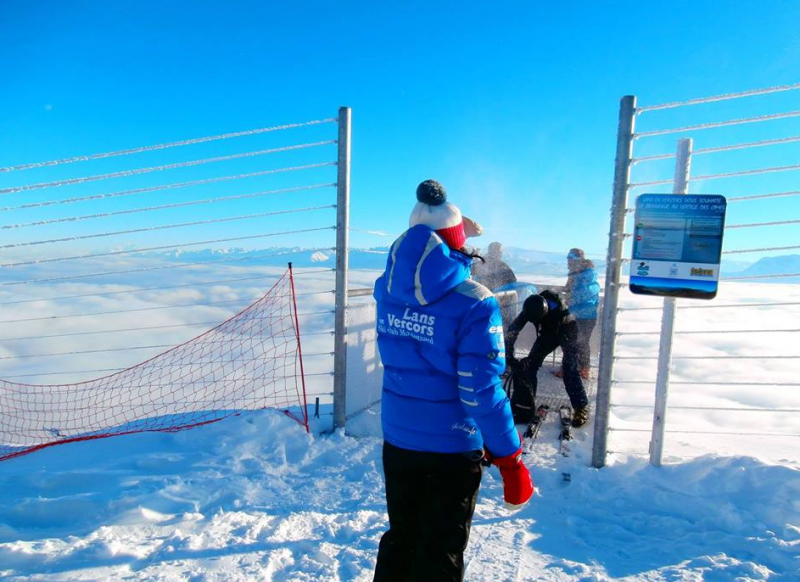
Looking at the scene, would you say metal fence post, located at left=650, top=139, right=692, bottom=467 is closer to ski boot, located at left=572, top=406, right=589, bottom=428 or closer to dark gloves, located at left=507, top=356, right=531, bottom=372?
ski boot, located at left=572, top=406, right=589, bottom=428

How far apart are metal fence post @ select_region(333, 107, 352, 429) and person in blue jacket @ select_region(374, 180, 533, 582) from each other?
7.36 ft

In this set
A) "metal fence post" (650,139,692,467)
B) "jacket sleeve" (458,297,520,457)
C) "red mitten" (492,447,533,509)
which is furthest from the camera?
"metal fence post" (650,139,692,467)

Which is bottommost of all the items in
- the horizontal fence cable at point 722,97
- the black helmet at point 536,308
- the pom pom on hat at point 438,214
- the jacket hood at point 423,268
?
the black helmet at point 536,308

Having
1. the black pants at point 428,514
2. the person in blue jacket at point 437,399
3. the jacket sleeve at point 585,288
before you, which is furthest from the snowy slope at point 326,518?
the jacket sleeve at point 585,288

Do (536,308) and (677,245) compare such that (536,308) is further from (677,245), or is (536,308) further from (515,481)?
(515,481)

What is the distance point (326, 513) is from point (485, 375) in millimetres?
1924

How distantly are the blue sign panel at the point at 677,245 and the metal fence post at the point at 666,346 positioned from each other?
26 centimetres

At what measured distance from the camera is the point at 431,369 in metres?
1.92

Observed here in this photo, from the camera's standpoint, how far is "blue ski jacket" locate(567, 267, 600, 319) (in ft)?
16.5

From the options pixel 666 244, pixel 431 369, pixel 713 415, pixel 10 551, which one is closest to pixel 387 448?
pixel 431 369

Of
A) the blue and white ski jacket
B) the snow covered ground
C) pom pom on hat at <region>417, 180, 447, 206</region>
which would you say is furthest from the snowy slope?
pom pom on hat at <region>417, 180, 447, 206</region>

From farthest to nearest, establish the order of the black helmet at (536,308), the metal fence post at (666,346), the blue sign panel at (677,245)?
the black helmet at (536,308)
the metal fence post at (666,346)
the blue sign panel at (677,245)

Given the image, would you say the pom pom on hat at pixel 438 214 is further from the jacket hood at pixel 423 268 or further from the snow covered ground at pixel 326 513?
the snow covered ground at pixel 326 513

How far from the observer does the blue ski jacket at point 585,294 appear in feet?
16.5
